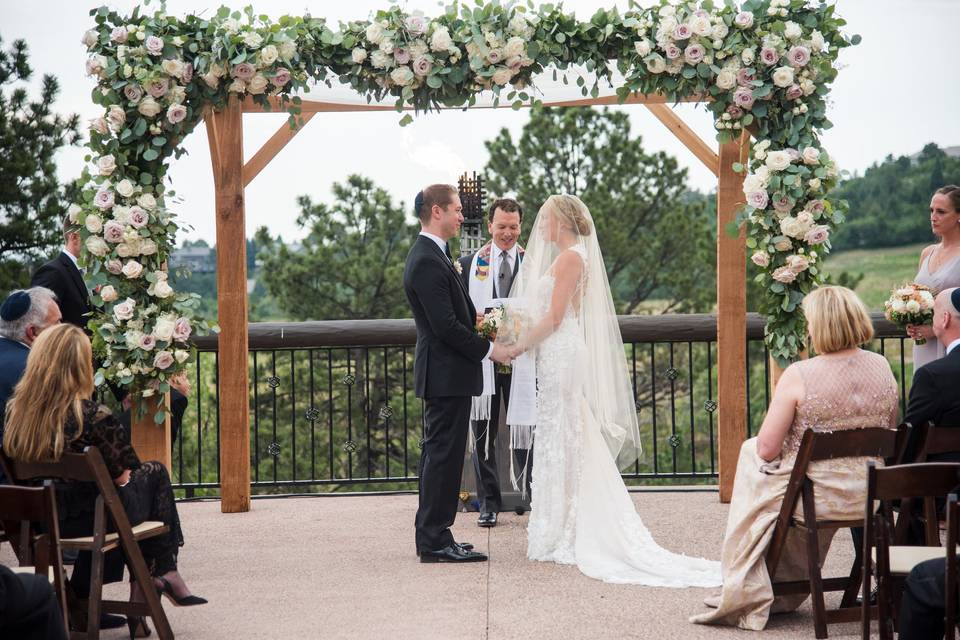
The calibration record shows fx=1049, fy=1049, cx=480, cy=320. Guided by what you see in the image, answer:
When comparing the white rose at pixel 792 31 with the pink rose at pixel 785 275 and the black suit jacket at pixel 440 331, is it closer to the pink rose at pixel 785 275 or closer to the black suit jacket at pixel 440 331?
the pink rose at pixel 785 275

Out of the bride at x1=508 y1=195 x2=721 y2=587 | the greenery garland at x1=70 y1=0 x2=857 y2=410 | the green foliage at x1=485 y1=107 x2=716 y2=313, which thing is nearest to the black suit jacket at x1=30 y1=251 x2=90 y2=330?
the greenery garland at x1=70 y1=0 x2=857 y2=410

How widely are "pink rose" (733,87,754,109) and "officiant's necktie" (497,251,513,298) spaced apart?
1.79m

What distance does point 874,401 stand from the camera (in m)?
4.10

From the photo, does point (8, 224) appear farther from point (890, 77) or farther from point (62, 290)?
point (890, 77)

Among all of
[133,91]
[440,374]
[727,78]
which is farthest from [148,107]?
[727,78]

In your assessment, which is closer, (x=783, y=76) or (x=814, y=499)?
(x=814, y=499)

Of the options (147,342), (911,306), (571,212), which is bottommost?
(147,342)

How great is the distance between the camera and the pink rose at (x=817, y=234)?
5.85 metres

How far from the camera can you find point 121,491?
167 inches

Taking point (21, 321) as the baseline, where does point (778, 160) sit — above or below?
above

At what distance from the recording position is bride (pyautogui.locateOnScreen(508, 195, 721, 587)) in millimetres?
5504

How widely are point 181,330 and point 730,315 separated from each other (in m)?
3.54

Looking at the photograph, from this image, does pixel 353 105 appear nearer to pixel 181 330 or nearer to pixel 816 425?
pixel 181 330

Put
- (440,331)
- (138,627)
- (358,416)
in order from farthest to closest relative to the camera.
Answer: (358,416)
(440,331)
(138,627)
